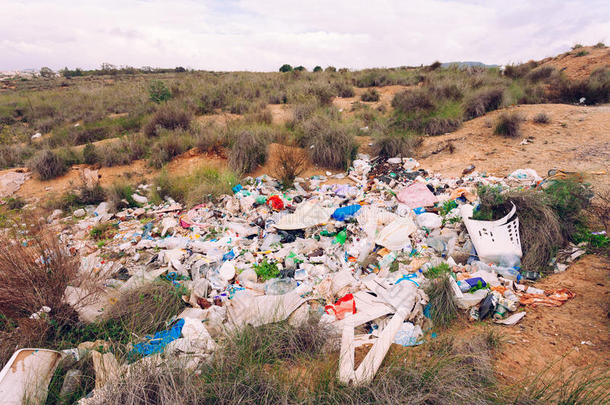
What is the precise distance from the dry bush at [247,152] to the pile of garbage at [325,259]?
1220 mm

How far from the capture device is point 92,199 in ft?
21.4

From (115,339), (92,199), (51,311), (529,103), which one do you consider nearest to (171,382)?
(115,339)

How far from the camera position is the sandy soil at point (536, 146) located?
6.03m

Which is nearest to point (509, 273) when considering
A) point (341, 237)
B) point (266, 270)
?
point (341, 237)

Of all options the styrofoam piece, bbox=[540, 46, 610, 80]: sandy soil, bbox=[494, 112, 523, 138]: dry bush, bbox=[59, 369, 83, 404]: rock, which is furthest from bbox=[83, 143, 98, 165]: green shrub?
→ bbox=[540, 46, 610, 80]: sandy soil

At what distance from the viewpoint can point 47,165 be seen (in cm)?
762

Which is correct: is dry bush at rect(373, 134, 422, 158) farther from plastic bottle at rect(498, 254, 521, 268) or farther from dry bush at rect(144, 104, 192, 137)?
dry bush at rect(144, 104, 192, 137)

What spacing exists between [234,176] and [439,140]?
5.84 metres

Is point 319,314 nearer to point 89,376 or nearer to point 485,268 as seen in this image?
point 89,376

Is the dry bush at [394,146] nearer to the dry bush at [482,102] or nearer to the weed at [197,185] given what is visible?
the dry bush at [482,102]

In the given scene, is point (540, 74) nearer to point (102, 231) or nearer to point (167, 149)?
point (167, 149)

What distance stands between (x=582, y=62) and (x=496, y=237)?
57.7ft

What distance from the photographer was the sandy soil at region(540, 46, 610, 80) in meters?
13.3

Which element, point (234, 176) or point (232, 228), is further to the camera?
point (234, 176)
